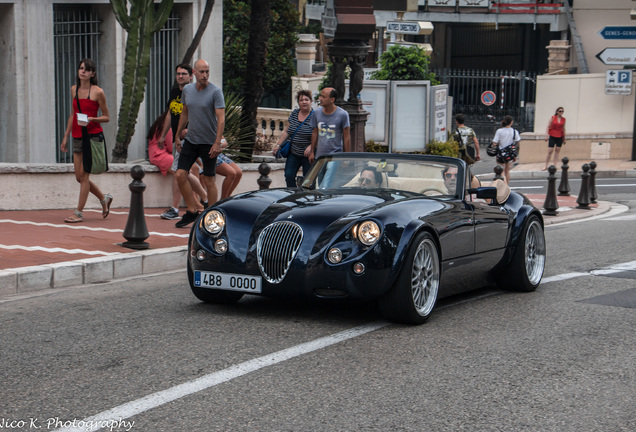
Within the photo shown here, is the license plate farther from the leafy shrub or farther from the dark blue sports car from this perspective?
the leafy shrub

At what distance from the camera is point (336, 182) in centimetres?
851

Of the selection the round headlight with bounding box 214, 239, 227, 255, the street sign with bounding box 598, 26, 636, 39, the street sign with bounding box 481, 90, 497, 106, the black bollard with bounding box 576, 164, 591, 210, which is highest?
the street sign with bounding box 598, 26, 636, 39

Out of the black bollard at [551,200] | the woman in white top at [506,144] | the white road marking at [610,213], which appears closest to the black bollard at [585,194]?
the white road marking at [610,213]

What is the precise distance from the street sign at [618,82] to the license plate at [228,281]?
27.0m

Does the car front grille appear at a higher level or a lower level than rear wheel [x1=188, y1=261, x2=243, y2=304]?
higher

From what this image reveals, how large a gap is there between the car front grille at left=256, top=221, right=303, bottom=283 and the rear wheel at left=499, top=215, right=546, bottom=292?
8.51 feet

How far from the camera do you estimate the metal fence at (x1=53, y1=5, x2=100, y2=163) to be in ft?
52.0

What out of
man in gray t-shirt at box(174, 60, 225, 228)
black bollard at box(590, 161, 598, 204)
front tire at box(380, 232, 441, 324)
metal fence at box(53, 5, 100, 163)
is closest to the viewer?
front tire at box(380, 232, 441, 324)

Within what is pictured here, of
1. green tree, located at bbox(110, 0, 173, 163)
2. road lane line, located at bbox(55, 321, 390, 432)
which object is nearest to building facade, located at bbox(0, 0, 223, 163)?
green tree, located at bbox(110, 0, 173, 163)

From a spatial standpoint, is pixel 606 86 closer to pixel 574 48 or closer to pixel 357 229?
pixel 574 48

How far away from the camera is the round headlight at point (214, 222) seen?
7.49 meters

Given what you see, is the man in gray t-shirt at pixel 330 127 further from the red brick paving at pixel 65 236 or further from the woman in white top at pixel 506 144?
the woman in white top at pixel 506 144

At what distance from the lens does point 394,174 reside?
8.49 meters

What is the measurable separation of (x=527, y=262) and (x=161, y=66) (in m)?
10.7
